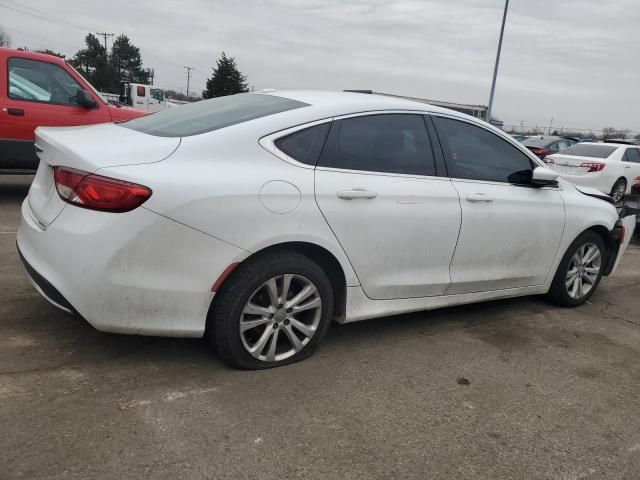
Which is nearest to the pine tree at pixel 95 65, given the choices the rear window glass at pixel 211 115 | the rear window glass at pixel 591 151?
the rear window glass at pixel 591 151

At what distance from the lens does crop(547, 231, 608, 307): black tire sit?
15.1 ft

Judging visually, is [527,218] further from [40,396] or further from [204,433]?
[40,396]

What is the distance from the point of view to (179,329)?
2846 millimetres

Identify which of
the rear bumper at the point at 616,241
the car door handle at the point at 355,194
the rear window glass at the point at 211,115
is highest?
the rear window glass at the point at 211,115

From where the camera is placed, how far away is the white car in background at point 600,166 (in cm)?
1234

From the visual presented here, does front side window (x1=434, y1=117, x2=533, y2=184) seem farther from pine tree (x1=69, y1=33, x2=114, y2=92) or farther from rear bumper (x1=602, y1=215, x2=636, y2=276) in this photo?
pine tree (x1=69, y1=33, x2=114, y2=92)

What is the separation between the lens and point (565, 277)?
15.2 ft

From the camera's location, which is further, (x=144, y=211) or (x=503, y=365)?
(x=503, y=365)

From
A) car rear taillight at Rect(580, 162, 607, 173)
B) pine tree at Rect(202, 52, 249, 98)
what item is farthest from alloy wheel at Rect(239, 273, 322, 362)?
pine tree at Rect(202, 52, 249, 98)

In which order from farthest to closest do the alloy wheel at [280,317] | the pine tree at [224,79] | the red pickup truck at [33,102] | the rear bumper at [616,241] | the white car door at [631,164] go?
the pine tree at [224,79] < the white car door at [631,164] < the red pickup truck at [33,102] < the rear bumper at [616,241] < the alloy wheel at [280,317]

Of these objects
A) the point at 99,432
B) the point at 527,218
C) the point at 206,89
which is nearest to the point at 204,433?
the point at 99,432

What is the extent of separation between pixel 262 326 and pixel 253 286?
0.28 m

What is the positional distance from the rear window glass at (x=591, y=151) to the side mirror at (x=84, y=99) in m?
10.4

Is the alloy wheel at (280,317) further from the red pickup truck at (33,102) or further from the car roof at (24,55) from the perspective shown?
the car roof at (24,55)
